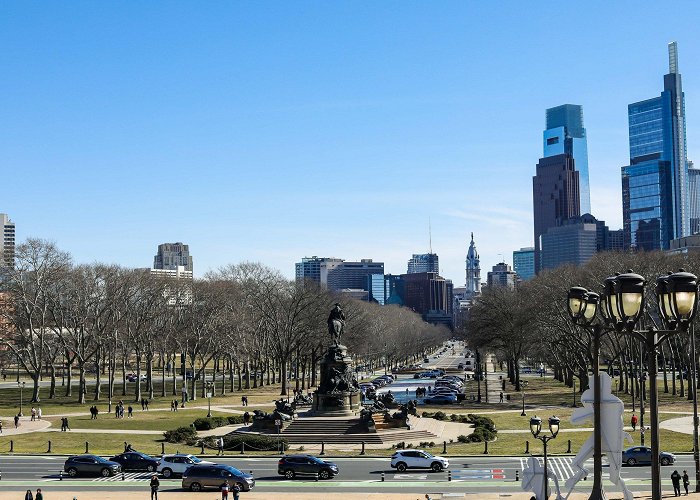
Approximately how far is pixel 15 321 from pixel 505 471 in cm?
6802

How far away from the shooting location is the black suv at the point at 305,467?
145 feet

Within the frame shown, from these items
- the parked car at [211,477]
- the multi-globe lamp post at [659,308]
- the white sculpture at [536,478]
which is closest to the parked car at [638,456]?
the parked car at [211,477]

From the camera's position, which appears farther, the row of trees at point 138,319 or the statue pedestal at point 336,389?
the row of trees at point 138,319

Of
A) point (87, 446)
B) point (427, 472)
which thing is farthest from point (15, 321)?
point (427, 472)

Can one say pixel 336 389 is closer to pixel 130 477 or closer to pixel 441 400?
pixel 130 477

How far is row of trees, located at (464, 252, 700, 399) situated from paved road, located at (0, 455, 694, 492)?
1327 inches

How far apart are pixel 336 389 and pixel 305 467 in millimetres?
20339

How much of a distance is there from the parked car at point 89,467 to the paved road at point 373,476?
0.72 meters

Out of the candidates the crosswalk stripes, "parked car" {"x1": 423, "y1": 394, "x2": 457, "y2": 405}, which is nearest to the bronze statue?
the crosswalk stripes

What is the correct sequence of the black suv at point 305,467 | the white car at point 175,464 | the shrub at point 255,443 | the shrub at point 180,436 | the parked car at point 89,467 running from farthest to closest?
the shrub at point 180,436 < the shrub at point 255,443 < the parked car at point 89,467 < the white car at point 175,464 < the black suv at point 305,467

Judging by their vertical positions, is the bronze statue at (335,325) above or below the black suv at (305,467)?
above

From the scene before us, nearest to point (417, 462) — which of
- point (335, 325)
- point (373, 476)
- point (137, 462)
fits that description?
point (373, 476)

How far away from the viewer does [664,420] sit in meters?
66.6

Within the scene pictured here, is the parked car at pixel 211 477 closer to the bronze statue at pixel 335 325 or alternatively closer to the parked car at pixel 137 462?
the parked car at pixel 137 462
